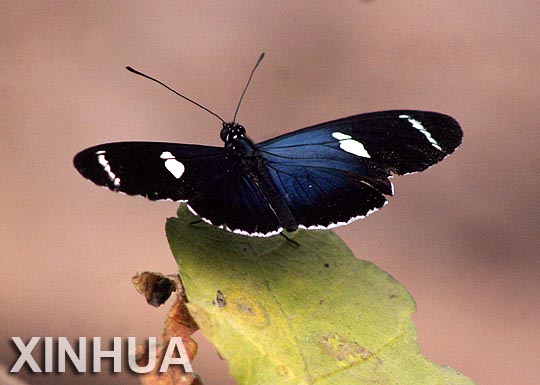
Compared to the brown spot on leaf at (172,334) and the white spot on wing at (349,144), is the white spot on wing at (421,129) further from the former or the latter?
the brown spot on leaf at (172,334)

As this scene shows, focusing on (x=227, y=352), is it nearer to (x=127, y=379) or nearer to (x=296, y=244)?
(x=296, y=244)

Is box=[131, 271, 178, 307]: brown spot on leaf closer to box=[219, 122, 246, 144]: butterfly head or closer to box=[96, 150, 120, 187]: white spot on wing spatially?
box=[96, 150, 120, 187]: white spot on wing

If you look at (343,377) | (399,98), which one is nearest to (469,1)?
(399,98)

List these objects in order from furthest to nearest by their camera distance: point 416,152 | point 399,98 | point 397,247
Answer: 1. point 399,98
2. point 397,247
3. point 416,152

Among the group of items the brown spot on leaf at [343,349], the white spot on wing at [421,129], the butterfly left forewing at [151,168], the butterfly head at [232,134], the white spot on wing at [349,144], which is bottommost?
the brown spot on leaf at [343,349]

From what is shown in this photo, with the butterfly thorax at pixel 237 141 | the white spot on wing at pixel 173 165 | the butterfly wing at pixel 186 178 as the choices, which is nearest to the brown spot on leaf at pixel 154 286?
the butterfly wing at pixel 186 178

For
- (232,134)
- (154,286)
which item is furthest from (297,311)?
(232,134)

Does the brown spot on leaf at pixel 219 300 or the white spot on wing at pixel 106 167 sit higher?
the white spot on wing at pixel 106 167

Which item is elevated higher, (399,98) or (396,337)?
A: (396,337)
